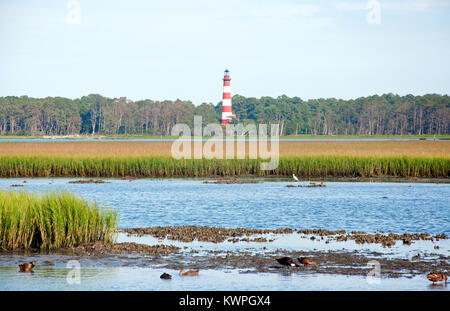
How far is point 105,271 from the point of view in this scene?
13.1 m

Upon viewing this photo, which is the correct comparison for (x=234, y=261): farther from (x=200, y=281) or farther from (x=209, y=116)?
(x=209, y=116)

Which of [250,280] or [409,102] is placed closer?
[250,280]

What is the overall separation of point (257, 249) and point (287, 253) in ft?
2.78

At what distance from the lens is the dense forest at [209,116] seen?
483 ft

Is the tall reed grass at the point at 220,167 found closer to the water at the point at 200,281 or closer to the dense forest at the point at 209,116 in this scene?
the water at the point at 200,281

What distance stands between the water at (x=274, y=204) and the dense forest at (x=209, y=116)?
113935mm

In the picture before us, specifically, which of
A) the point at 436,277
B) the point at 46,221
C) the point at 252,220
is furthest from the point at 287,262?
the point at 252,220

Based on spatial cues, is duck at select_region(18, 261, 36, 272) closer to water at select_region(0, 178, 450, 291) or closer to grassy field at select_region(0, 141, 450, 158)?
water at select_region(0, 178, 450, 291)

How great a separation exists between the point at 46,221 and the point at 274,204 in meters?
12.2

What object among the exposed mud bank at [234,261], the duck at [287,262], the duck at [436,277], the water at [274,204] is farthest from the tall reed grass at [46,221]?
the duck at [436,277]

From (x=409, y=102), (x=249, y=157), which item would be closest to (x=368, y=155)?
(x=249, y=157)

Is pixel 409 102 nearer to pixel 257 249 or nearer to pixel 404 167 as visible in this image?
pixel 404 167

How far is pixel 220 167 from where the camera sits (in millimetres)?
39906
